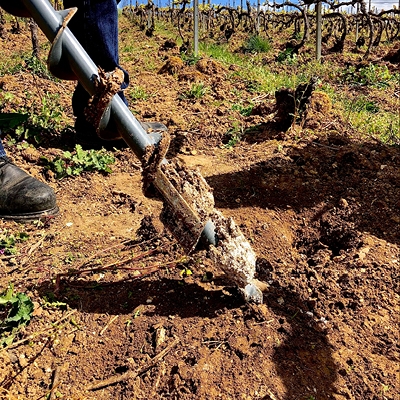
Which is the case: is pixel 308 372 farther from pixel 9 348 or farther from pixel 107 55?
pixel 107 55

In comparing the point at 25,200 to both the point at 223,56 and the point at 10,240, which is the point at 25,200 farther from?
the point at 223,56

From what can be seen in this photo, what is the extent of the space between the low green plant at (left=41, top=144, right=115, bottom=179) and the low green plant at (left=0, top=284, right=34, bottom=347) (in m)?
1.34

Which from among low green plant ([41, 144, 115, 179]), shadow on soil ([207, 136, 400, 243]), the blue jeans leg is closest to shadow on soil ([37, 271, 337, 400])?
shadow on soil ([207, 136, 400, 243])

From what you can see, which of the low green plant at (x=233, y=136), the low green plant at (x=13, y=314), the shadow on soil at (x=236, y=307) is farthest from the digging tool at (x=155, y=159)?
the low green plant at (x=233, y=136)

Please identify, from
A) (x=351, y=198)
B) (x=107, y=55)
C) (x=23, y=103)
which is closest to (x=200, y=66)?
(x=23, y=103)

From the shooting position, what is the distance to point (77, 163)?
2.76 metres

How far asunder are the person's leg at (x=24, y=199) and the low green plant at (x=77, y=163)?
1.44 ft

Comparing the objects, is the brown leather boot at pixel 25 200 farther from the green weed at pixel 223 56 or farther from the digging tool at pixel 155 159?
the green weed at pixel 223 56

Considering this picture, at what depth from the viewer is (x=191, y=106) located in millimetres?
4340

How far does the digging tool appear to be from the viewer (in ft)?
4.11

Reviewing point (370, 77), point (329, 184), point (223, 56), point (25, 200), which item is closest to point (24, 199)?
point (25, 200)

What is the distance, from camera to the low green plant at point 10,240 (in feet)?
6.22

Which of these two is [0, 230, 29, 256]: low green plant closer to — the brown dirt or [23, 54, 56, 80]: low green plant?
the brown dirt

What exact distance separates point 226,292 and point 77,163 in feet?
5.35
